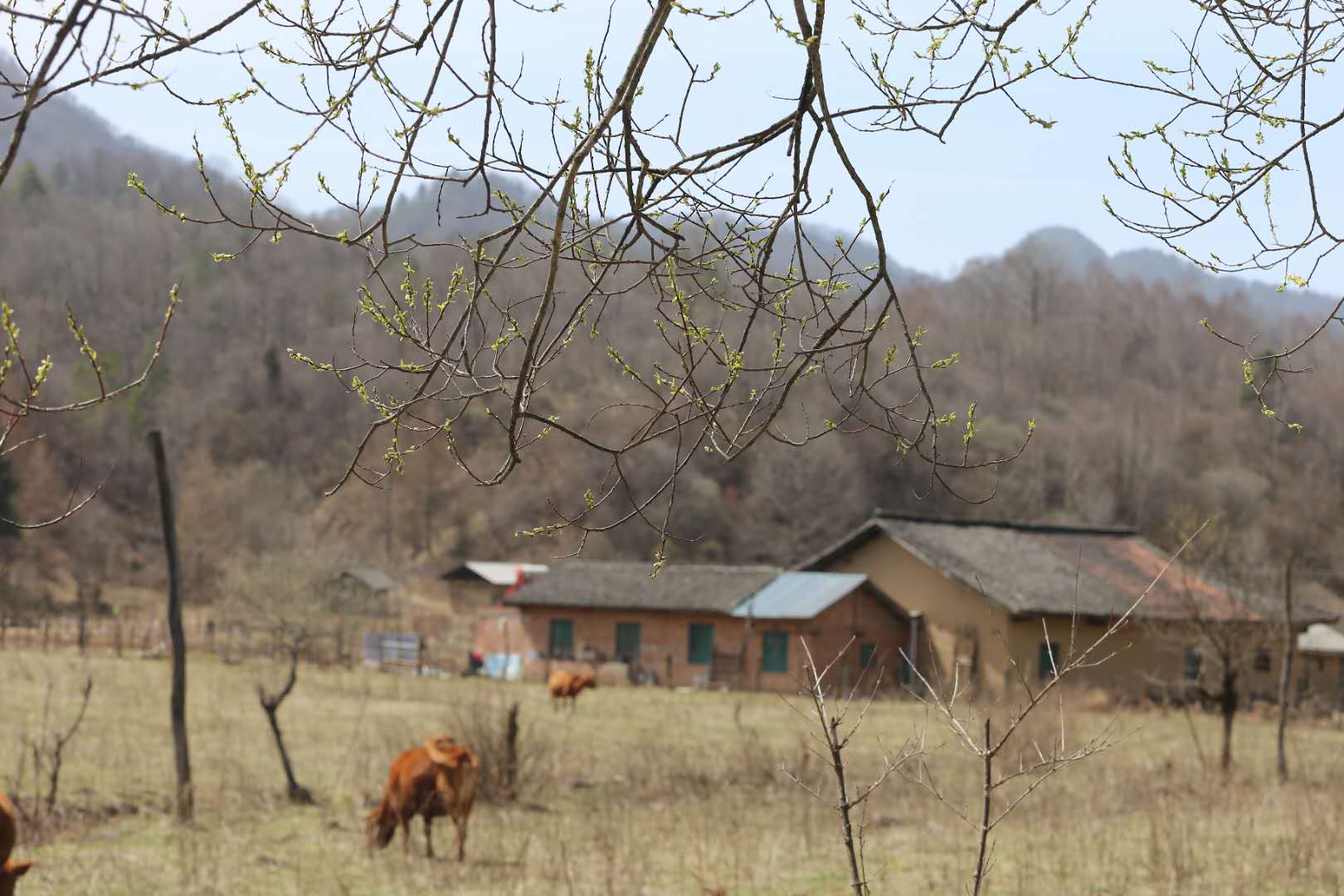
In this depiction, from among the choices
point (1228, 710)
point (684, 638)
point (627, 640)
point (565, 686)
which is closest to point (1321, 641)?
point (684, 638)

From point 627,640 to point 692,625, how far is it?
2.31m

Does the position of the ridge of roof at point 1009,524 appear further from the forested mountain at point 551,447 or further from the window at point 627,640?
the window at point 627,640

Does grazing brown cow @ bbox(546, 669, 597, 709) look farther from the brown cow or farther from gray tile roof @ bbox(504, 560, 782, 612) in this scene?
the brown cow

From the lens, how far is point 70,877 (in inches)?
393

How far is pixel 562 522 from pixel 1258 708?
33373 millimetres

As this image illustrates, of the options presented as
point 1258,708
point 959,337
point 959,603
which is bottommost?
point 1258,708

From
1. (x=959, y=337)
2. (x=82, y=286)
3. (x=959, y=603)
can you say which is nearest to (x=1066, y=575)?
(x=959, y=603)

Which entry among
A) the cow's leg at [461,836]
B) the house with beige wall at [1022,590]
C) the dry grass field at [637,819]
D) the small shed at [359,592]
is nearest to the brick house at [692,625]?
the house with beige wall at [1022,590]

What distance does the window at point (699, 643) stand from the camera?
37.4m

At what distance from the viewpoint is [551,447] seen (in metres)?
73.3

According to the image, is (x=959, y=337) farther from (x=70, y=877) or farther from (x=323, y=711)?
(x=70, y=877)

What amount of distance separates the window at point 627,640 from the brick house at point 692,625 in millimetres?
35

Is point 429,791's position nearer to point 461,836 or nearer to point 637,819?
point 461,836

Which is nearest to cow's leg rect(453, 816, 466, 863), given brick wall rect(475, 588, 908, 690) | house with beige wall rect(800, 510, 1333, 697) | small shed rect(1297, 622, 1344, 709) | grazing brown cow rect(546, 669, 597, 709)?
grazing brown cow rect(546, 669, 597, 709)
